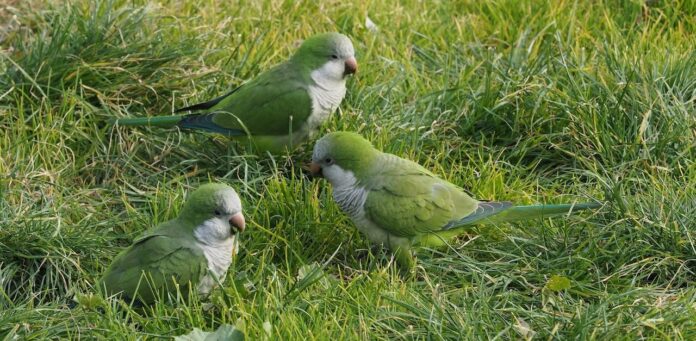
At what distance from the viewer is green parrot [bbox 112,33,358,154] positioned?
5.31 metres

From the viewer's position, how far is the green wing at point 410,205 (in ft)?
15.2

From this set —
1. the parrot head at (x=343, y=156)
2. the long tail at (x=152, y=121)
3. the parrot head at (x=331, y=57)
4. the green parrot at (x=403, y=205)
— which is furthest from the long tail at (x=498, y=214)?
the long tail at (x=152, y=121)

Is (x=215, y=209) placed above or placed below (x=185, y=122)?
above

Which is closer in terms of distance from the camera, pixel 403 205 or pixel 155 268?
pixel 155 268

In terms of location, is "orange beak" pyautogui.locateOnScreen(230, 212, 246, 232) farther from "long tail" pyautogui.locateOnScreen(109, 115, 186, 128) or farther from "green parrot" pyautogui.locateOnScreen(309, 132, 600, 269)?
"long tail" pyautogui.locateOnScreen(109, 115, 186, 128)

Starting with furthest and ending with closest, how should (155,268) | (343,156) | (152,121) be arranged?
(152,121) < (343,156) < (155,268)

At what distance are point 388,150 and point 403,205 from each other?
64 cm

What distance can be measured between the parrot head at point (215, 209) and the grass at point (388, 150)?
238 millimetres

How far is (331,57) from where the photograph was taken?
5410 mm

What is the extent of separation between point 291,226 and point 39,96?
166 cm

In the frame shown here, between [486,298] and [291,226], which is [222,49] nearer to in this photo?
[291,226]

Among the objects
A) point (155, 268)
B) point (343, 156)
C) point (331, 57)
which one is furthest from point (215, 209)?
point (331, 57)

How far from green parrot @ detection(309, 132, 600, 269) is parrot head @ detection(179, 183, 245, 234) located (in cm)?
58

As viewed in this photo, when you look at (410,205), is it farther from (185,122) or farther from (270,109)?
(185,122)
